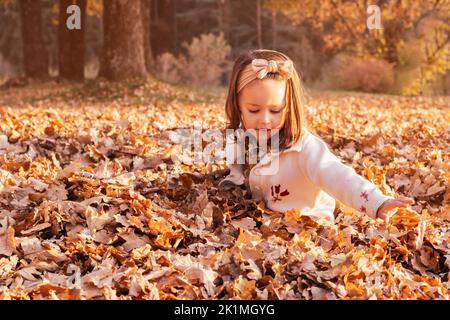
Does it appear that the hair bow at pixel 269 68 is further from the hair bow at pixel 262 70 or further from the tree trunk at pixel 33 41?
the tree trunk at pixel 33 41

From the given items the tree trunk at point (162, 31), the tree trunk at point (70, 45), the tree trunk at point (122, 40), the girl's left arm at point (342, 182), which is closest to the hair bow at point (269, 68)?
the girl's left arm at point (342, 182)

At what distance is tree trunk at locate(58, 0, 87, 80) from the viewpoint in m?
17.6

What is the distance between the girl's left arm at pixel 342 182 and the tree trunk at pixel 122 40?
9.70 metres

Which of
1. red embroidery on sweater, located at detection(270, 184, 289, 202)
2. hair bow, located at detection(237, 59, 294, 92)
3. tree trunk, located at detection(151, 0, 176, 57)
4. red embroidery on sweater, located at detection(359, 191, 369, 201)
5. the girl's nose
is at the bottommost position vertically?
red embroidery on sweater, located at detection(270, 184, 289, 202)

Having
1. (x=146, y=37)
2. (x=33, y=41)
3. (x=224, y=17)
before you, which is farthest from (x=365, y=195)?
(x=224, y=17)

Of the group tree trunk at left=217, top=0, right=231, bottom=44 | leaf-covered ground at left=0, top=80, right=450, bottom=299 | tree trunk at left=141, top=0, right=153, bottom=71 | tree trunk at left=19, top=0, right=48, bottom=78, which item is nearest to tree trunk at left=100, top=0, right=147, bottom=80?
tree trunk at left=141, top=0, right=153, bottom=71

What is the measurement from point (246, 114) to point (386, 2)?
62.3ft

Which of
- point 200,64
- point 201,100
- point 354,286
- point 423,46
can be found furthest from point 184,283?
point 423,46

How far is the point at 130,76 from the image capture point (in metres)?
13.0

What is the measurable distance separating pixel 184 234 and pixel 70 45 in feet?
50.1

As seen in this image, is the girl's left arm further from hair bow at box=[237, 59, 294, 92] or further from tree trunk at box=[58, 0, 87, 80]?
tree trunk at box=[58, 0, 87, 80]

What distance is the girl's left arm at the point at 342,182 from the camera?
3.30 m

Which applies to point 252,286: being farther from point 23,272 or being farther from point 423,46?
point 423,46
